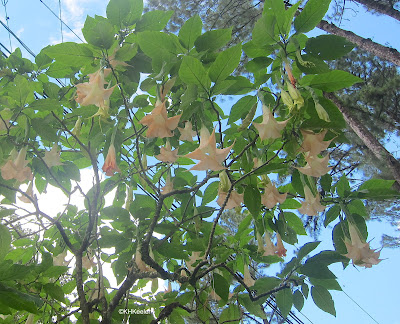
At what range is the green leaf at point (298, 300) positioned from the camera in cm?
127

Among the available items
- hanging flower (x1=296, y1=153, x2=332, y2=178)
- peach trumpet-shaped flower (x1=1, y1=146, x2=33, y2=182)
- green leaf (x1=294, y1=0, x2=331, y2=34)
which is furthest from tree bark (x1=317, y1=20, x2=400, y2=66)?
peach trumpet-shaped flower (x1=1, y1=146, x2=33, y2=182)

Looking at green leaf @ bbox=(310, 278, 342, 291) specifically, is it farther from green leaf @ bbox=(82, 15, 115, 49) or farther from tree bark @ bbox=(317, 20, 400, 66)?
tree bark @ bbox=(317, 20, 400, 66)

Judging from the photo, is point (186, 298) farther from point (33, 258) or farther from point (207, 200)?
point (33, 258)

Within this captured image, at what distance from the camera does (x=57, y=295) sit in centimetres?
157

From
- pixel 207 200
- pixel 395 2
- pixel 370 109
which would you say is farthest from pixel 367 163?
pixel 207 200

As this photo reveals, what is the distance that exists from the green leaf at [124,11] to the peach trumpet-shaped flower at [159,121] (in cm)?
47

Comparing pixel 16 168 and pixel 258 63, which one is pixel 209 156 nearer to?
pixel 258 63

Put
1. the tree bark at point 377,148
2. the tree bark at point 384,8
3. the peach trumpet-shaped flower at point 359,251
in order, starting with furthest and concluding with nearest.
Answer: the tree bark at point 384,8 → the tree bark at point 377,148 → the peach trumpet-shaped flower at point 359,251

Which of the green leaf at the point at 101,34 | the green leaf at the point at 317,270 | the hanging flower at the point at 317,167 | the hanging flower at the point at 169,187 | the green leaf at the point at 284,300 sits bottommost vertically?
the green leaf at the point at 284,300

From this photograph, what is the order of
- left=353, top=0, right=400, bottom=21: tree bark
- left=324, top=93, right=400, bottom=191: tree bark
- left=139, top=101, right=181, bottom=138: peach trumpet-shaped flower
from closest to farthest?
left=139, top=101, right=181, bottom=138: peach trumpet-shaped flower < left=324, top=93, right=400, bottom=191: tree bark < left=353, top=0, right=400, bottom=21: tree bark

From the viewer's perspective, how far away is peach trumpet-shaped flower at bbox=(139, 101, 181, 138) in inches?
43.2

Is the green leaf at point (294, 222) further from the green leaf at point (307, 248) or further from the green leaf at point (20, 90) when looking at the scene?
the green leaf at point (20, 90)

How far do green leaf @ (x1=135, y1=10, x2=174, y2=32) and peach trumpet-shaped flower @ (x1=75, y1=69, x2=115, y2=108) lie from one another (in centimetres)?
32

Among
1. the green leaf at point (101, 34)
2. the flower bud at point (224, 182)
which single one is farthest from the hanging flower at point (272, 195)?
the green leaf at point (101, 34)
